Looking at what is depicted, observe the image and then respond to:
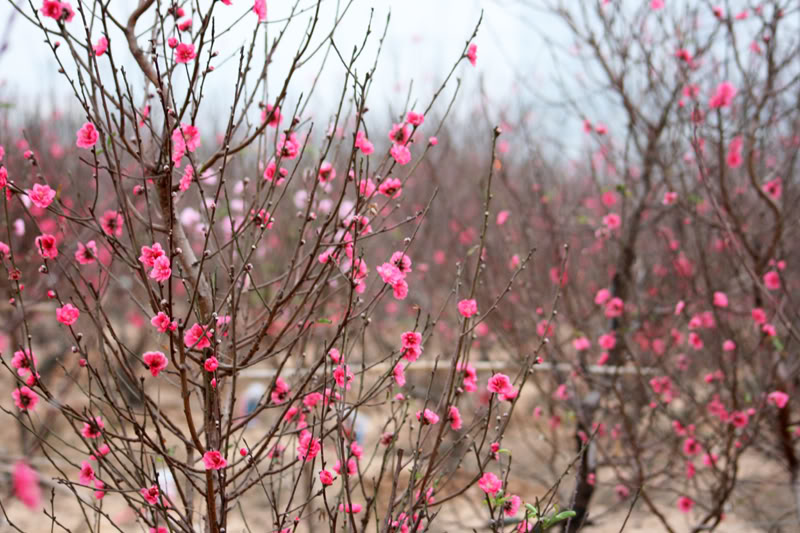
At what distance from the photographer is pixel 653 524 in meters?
5.50

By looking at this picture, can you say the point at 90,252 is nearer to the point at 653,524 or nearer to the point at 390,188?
the point at 390,188

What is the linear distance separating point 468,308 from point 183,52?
1107 mm

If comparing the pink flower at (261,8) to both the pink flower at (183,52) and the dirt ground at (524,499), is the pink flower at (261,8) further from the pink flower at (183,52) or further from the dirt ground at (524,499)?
the dirt ground at (524,499)

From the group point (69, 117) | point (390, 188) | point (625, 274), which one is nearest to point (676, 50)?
point (625, 274)

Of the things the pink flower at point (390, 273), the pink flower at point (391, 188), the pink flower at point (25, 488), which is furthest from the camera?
the pink flower at point (391, 188)

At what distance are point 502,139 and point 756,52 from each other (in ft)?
16.8

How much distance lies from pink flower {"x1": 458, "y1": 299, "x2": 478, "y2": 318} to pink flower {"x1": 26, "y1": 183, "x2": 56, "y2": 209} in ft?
3.96

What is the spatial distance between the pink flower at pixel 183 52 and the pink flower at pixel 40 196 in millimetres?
512

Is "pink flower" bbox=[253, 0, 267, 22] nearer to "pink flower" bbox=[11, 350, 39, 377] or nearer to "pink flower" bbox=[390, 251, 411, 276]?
"pink flower" bbox=[390, 251, 411, 276]

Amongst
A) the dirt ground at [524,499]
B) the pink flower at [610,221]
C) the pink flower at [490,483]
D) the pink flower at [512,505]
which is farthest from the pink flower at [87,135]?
the dirt ground at [524,499]

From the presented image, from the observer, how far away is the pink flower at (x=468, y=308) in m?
2.00

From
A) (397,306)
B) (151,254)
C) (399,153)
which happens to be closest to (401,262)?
(399,153)

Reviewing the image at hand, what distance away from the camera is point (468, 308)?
202 cm

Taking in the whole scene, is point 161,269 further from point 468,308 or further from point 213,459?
point 468,308
